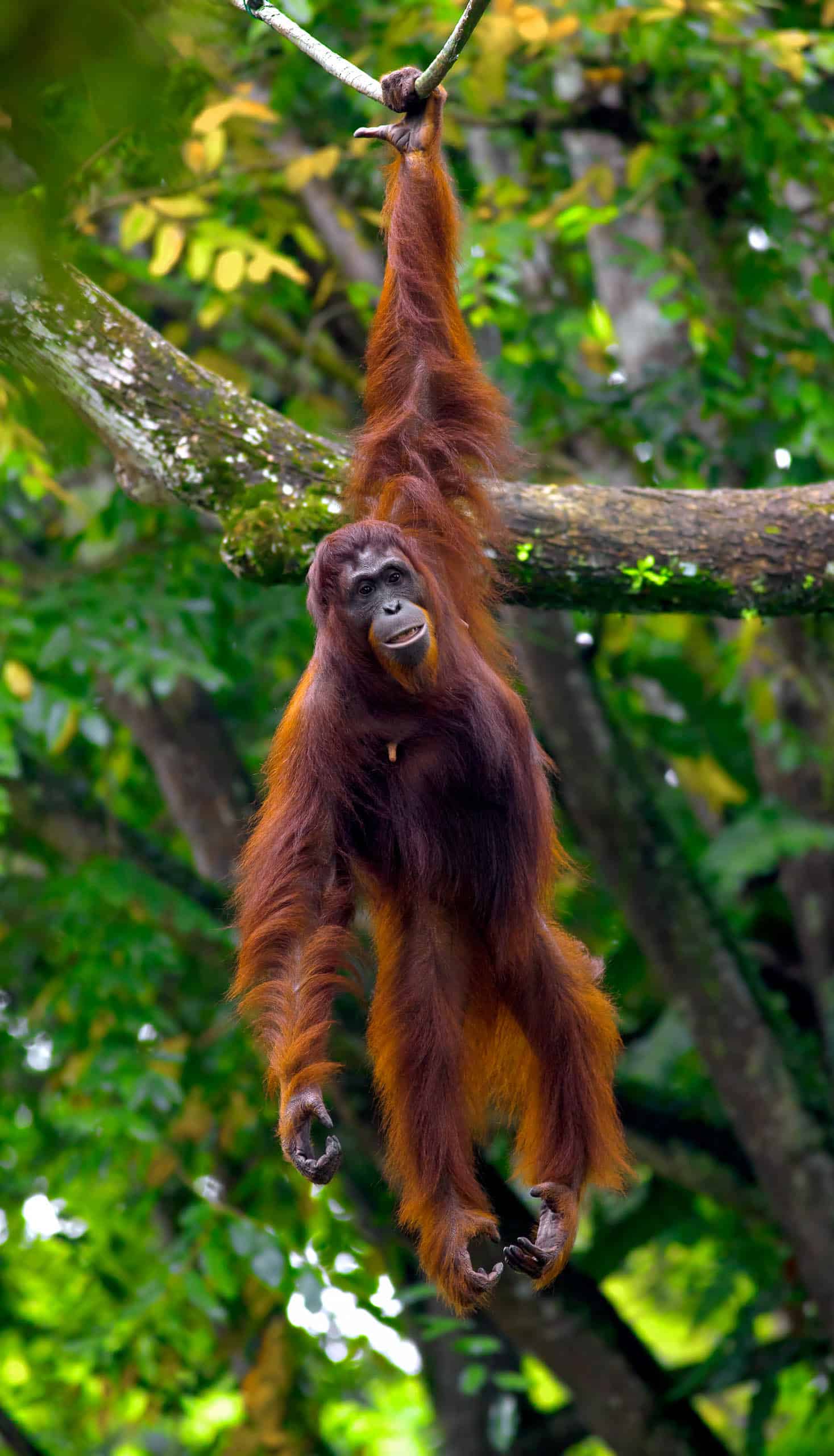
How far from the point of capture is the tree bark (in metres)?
6.04

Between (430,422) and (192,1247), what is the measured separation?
327 cm

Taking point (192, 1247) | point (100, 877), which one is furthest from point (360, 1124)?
point (100, 877)

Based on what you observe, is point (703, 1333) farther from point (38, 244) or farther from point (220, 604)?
point (38, 244)

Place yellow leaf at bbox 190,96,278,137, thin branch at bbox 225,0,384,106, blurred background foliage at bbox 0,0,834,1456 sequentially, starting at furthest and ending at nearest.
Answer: blurred background foliage at bbox 0,0,834,1456
yellow leaf at bbox 190,96,278,137
thin branch at bbox 225,0,384,106

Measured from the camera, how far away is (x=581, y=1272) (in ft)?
19.9

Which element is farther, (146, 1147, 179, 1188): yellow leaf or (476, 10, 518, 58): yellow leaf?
(146, 1147, 179, 1188): yellow leaf

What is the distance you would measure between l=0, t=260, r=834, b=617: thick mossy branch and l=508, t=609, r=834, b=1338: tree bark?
2.08 m

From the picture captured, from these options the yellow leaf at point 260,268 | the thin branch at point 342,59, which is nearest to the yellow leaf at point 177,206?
the yellow leaf at point 260,268

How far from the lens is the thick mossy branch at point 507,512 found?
12.6ft

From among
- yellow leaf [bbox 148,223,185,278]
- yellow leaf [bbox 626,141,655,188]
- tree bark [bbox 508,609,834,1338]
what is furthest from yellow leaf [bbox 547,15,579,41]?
tree bark [bbox 508,609,834,1338]

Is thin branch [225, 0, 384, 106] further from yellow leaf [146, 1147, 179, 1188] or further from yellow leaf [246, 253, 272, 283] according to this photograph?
yellow leaf [146, 1147, 179, 1188]

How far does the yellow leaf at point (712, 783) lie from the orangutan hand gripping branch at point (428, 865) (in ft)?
12.9

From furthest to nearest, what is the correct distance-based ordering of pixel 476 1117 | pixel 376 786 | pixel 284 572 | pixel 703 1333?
1. pixel 703 1333
2. pixel 284 572
3. pixel 476 1117
4. pixel 376 786

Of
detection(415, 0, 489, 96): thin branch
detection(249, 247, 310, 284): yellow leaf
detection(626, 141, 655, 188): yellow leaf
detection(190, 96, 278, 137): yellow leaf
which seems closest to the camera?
detection(415, 0, 489, 96): thin branch
